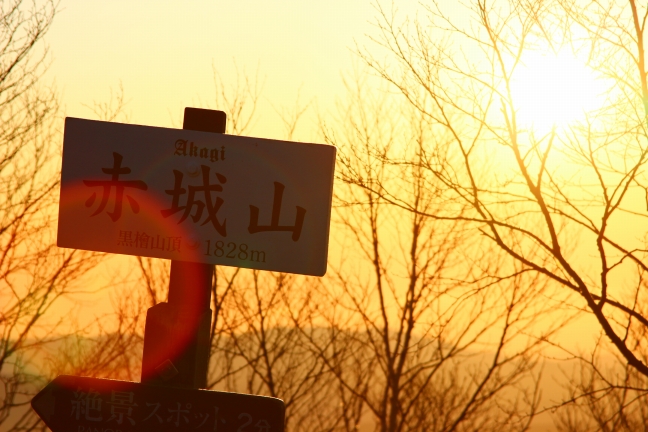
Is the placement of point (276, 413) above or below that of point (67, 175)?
below

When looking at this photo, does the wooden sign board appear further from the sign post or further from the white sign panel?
the white sign panel

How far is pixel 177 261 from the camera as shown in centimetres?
290

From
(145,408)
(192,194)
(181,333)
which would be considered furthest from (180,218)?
(145,408)

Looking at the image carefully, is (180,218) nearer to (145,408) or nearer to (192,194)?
(192,194)

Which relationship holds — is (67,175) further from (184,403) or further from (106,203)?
(184,403)

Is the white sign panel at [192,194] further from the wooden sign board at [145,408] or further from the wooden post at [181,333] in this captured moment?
the wooden sign board at [145,408]

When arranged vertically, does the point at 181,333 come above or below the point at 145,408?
above

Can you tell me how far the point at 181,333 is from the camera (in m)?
2.83

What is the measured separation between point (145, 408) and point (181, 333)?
28 centimetres

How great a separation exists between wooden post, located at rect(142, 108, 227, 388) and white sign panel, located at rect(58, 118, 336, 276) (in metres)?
0.09

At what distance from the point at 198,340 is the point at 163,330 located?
0.42 feet

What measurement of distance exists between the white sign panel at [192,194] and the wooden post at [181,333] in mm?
89

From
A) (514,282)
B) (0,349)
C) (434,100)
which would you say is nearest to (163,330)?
(434,100)

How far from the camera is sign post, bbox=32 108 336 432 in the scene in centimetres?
279
